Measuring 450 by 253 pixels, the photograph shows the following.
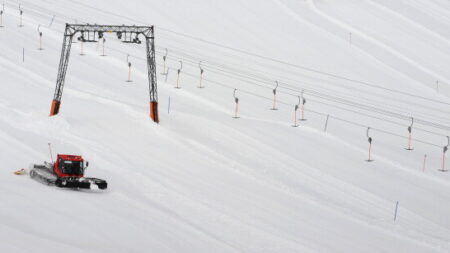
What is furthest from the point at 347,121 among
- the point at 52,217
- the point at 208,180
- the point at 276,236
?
the point at 52,217

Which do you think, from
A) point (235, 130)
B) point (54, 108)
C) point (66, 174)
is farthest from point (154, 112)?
point (66, 174)

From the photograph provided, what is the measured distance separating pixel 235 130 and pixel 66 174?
36.1 ft

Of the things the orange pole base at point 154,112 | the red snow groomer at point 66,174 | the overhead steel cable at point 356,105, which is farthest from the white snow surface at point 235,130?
the orange pole base at point 154,112

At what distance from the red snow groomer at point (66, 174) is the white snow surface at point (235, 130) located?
0.35 m

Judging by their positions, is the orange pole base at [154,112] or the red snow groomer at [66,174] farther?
the orange pole base at [154,112]

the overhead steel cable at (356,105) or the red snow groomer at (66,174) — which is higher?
the overhead steel cable at (356,105)

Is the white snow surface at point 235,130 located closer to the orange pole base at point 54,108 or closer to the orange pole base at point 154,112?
the orange pole base at point 54,108

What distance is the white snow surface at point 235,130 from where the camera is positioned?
85.7ft

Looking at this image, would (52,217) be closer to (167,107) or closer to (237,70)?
(167,107)

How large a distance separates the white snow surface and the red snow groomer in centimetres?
35

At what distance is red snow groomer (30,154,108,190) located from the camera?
28016mm

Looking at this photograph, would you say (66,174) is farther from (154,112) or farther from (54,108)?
(154,112)

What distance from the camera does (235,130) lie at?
125 ft

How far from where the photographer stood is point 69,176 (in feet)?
93.4
